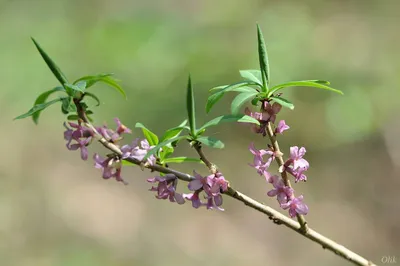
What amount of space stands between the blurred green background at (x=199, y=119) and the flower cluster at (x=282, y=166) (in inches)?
63.5

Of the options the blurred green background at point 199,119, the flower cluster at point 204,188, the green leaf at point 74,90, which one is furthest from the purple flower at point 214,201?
Result: the blurred green background at point 199,119

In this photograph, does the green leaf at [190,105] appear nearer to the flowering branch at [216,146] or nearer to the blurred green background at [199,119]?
the flowering branch at [216,146]

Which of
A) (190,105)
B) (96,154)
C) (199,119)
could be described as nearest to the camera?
(190,105)

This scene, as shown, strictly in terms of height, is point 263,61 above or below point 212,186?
above

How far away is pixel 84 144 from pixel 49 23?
3.87 metres

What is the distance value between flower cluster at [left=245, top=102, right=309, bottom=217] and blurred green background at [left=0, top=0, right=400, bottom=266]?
161 cm

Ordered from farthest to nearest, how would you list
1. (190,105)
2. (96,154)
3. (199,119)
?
(199,119)
(96,154)
(190,105)

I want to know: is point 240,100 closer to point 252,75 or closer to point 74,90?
point 252,75

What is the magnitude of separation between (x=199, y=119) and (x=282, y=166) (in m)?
2.51

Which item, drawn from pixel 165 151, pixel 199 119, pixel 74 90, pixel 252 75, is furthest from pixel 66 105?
pixel 199 119

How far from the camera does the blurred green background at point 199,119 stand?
108 inches

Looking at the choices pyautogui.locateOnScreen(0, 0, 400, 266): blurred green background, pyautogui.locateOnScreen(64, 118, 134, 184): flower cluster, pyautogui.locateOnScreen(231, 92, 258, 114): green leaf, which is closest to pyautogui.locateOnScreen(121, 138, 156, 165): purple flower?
pyautogui.locateOnScreen(64, 118, 134, 184): flower cluster

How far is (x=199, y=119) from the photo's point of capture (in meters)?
3.18

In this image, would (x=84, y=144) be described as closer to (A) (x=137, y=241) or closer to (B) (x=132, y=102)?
(A) (x=137, y=241)
